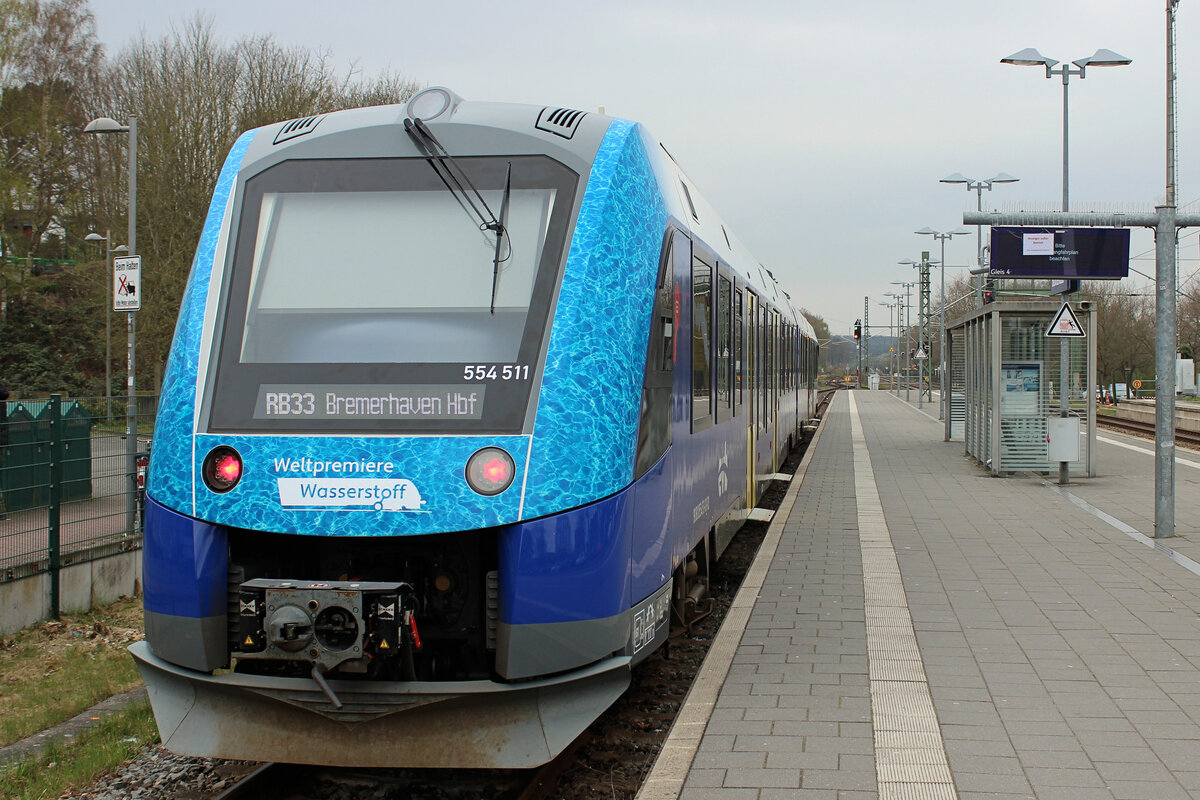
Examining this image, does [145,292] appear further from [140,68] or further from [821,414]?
[821,414]

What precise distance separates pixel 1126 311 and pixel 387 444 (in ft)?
171

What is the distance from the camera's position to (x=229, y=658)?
4.50 m

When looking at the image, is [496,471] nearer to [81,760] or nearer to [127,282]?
[81,760]

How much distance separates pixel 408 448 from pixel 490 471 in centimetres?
34

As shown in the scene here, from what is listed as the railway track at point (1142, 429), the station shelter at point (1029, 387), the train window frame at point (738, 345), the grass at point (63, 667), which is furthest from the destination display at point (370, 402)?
the railway track at point (1142, 429)

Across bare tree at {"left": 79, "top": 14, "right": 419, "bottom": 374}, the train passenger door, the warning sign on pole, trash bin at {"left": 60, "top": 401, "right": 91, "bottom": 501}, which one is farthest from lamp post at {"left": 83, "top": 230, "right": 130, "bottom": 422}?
the train passenger door

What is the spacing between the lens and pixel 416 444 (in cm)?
441

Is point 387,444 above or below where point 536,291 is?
below

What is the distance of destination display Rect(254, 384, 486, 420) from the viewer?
14.8 feet

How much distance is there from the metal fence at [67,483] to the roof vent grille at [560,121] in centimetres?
541

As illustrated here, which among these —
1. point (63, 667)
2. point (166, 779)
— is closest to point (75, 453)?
point (63, 667)

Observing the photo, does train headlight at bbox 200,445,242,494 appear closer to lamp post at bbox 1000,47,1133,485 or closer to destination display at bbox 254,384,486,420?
destination display at bbox 254,384,486,420

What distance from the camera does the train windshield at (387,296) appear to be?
4.55 m

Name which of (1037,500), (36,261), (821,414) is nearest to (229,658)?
(1037,500)
